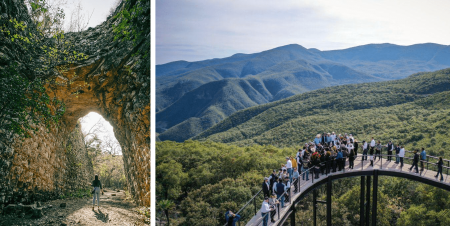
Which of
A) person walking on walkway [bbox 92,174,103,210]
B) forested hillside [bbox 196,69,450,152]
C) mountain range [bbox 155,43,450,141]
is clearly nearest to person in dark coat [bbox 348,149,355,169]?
person walking on walkway [bbox 92,174,103,210]

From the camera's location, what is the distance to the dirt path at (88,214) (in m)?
4.76

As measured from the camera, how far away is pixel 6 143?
14.8 ft

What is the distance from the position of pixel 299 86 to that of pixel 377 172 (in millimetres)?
83454

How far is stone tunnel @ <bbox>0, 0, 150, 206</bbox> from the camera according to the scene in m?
4.62

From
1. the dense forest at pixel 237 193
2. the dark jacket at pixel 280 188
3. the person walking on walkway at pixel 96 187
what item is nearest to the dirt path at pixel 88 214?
the person walking on walkway at pixel 96 187

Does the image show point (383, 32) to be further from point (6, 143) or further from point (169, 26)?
point (6, 143)

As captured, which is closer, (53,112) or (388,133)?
(53,112)

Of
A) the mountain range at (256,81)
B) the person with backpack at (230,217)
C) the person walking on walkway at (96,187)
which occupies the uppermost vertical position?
the mountain range at (256,81)

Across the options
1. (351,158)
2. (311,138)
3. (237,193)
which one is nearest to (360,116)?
(311,138)

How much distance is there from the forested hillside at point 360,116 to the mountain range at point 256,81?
12.5 m

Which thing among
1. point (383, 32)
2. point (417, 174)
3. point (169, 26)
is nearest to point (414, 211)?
point (417, 174)

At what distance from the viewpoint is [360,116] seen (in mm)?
36375

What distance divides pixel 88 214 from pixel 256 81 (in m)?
92.1

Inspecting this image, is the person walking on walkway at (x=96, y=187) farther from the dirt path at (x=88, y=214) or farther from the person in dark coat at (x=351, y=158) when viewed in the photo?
the person in dark coat at (x=351, y=158)
